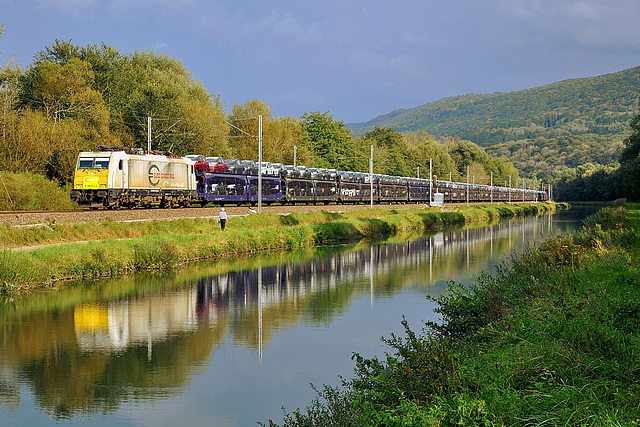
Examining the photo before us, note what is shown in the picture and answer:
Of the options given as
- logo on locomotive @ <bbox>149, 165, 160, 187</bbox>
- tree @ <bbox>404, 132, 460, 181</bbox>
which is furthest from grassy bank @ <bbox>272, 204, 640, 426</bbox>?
tree @ <bbox>404, 132, 460, 181</bbox>

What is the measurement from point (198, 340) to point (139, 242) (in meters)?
14.9

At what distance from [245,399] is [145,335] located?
231 inches

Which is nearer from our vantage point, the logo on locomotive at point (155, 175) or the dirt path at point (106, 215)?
the dirt path at point (106, 215)

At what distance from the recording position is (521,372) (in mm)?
9234

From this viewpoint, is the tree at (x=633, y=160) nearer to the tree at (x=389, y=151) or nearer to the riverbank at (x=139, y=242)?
the riverbank at (x=139, y=242)

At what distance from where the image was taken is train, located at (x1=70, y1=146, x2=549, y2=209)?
4162cm

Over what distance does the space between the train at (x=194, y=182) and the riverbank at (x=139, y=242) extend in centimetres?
558

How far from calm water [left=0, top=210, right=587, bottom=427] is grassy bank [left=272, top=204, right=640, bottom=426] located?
216 centimetres

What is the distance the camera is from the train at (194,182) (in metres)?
41.6

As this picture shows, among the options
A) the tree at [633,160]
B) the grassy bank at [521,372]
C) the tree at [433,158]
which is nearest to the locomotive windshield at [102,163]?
the grassy bank at [521,372]

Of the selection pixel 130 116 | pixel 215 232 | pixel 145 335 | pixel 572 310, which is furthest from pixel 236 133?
pixel 572 310

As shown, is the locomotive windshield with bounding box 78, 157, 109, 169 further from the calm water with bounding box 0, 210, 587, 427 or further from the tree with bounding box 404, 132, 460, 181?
the tree with bounding box 404, 132, 460, 181

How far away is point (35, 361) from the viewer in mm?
14727

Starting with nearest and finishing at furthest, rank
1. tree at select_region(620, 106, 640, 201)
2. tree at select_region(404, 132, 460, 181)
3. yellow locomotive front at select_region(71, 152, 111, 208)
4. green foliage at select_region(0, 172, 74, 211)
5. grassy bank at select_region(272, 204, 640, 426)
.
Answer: grassy bank at select_region(272, 204, 640, 426)
yellow locomotive front at select_region(71, 152, 111, 208)
green foliage at select_region(0, 172, 74, 211)
tree at select_region(620, 106, 640, 201)
tree at select_region(404, 132, 460, 181)
